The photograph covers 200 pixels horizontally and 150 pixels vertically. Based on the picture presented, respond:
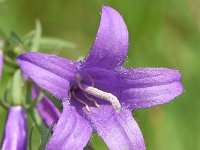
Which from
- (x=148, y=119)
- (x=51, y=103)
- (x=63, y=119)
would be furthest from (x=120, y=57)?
(x=148, y=119)

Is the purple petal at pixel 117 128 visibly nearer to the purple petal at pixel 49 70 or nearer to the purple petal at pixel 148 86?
the purple petal at pixel 148 86

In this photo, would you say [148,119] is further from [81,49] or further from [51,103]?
[51,103]

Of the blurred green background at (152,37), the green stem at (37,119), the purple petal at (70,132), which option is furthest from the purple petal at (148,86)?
the blurred green background at (152,37)

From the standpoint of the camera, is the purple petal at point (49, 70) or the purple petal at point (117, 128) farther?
the purple petal at point (117, 128)


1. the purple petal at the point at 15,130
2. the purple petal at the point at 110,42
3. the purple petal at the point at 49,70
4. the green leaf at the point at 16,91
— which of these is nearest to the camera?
the purple petal at the point at 49,70

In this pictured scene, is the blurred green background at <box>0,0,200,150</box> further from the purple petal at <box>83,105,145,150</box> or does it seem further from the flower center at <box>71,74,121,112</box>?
the purple petal at <box>83,105,145,150</box>

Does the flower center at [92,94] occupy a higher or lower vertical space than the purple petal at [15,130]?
higher
